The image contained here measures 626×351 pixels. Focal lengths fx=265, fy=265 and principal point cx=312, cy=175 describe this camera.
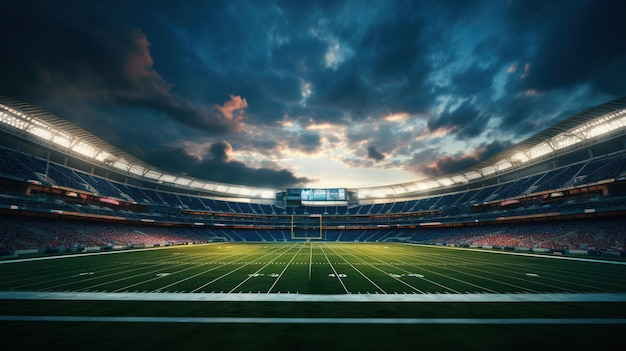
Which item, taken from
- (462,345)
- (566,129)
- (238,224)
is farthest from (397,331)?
(238,224)

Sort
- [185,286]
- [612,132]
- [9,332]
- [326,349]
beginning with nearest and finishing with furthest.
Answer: [326,349]
[9,332]
[185,286]
[612,132]

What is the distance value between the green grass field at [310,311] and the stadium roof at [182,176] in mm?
28517

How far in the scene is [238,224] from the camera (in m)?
80.9

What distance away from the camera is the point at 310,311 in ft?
32.1

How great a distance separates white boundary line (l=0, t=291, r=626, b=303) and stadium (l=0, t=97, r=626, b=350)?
0.44ft

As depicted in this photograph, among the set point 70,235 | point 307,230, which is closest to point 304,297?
point 70,235

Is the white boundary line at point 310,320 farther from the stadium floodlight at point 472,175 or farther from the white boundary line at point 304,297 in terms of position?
the stadium floodlight at point 472,175

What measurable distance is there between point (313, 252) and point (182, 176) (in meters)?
48.9

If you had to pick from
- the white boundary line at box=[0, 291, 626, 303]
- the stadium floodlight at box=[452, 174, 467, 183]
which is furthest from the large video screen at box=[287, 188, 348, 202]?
the white boundary line at box=[0, 291, 626, 303]

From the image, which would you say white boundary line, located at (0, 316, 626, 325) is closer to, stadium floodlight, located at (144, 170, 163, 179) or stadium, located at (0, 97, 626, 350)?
stadium, located at (0, 97, 626, 350)

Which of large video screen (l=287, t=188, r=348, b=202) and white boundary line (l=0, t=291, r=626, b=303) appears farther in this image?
large video screen (l=287, t=188, r=348, b=202)

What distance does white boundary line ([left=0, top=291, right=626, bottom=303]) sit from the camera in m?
11.3

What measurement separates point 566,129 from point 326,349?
4976 cm

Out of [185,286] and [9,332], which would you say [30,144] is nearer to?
[185,286]
